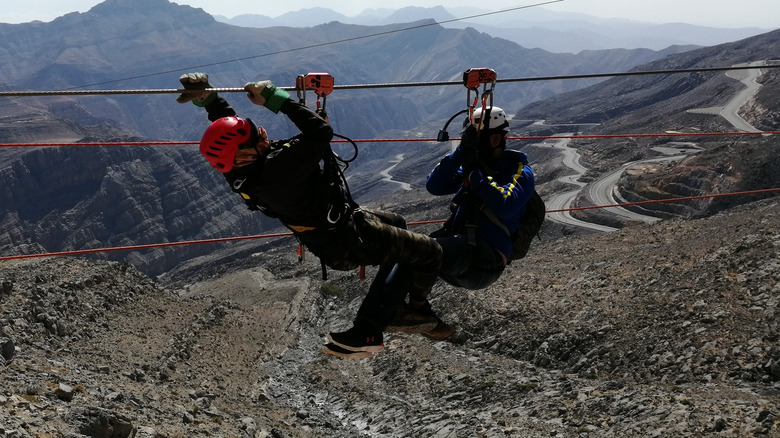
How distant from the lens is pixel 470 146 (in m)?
6.68

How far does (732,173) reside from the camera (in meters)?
56.2

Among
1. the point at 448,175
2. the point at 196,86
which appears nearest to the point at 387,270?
the point at 448,175

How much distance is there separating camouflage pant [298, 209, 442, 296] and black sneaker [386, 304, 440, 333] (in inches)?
29.8

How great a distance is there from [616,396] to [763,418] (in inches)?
162

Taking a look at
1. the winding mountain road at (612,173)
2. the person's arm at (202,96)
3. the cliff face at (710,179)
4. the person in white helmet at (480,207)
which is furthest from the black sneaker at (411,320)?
the winding mountain road at (612,173)

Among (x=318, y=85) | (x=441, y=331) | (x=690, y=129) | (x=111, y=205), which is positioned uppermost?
(x=318, y=85)

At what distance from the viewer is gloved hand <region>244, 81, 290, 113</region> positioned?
578 cm

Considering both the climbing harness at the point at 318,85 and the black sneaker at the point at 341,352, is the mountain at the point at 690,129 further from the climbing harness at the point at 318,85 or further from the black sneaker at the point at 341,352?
the climbing harness at the point at 318,85

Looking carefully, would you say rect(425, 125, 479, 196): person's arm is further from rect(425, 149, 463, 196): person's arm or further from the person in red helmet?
the person in red helmet

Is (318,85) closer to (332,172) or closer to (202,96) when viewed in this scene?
(332,172)

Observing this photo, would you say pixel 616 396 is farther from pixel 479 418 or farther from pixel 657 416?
pixel 479 418

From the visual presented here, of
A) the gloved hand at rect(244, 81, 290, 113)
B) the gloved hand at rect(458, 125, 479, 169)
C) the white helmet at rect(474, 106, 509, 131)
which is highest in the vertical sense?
the gloved hand at rect(244, 81, 290, 113)

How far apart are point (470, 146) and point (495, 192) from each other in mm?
561

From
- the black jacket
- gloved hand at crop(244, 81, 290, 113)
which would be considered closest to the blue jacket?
the black jacket
